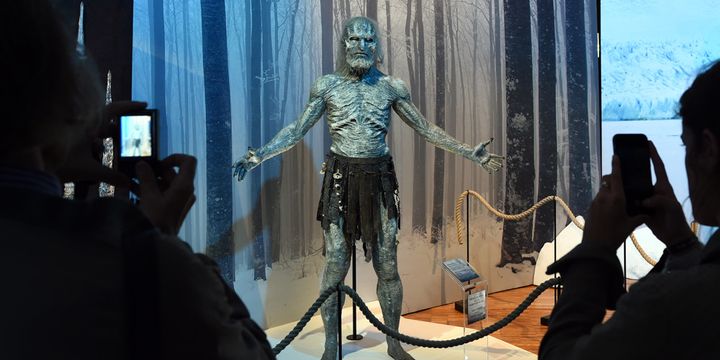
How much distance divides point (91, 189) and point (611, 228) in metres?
3.24

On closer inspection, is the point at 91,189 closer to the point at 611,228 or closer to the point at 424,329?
the point at 424,329

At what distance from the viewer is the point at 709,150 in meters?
1.22

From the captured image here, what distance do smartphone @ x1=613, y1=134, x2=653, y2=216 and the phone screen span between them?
96 cm

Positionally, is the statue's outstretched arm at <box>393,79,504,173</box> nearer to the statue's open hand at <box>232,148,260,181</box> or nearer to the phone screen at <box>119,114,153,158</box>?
the statue's open hand at <box>232,148,260,181</box>

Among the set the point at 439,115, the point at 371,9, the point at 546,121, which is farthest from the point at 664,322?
the point at 546,121

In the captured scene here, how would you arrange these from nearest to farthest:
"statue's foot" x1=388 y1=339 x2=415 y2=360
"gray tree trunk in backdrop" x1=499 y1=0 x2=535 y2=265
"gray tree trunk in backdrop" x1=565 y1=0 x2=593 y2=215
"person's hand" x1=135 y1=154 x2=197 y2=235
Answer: "person's hand" x1=135 y1=154 x2=197 y2=235 < "statue's foot" x1=388 y1=339 x2=415 y2=360 < "gray tree trunk in backdrop" x1=499 y1=0 x2=535 y2=265 < "gray tree trunk in backdrop" x1=565 y1=0 x2=593 y2=215

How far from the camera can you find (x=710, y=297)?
1.09 metres

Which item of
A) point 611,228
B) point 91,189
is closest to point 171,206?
point 611,228

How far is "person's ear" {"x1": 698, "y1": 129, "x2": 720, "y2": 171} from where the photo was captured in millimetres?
1204

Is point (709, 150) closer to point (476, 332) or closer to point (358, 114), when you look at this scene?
point (476, 332)

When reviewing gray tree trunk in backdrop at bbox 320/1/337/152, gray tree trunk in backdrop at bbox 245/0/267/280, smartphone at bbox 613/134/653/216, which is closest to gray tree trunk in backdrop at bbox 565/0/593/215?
gray tree trunk in backdrop at bbox 320/1/337/152

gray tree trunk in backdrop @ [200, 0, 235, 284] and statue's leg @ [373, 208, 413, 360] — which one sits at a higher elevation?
gray tree trunk in backdrop @ [200, 0, 235, 284]

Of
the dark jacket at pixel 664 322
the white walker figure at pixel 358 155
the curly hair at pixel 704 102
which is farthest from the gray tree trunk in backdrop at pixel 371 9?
the dark jacket at pixel 664 322

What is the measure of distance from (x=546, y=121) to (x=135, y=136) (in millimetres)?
5614
